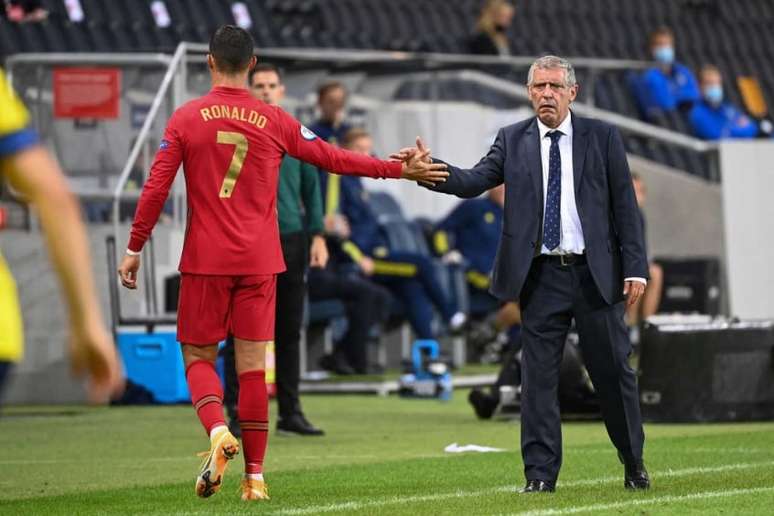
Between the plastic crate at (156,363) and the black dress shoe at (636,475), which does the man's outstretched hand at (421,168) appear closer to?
the black dress shoe at (636,475)

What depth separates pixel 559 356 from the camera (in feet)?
24.0

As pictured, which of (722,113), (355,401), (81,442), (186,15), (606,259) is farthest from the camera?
(722,113)

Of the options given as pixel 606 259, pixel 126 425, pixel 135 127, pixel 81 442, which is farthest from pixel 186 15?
pixel 606 259

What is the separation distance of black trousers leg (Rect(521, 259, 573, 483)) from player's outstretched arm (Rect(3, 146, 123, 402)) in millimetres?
3870

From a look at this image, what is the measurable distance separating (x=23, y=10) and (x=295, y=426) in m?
6.27

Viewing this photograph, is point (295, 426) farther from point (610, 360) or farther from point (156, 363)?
point (610, 360)

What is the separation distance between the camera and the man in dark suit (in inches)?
284

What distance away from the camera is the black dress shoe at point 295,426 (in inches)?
422

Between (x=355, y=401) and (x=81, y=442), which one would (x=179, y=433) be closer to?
(x=81, y=442)

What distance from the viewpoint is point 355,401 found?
1415cm

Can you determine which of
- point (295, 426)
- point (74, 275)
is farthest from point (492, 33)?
point (74, 275)

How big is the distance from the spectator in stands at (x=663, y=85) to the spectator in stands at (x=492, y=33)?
2598 millimetres

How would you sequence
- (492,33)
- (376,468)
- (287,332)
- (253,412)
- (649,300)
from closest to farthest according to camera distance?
1. (253,412)
2. (376,468)
3. (287,332)
4. (649,300)
5. (492,33)

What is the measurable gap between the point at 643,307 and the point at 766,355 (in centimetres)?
667
